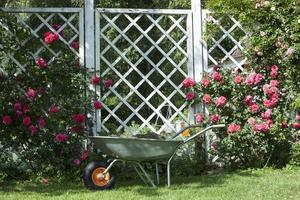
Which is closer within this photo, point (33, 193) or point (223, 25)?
point (33, 193)

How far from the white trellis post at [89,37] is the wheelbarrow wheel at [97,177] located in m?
1.23

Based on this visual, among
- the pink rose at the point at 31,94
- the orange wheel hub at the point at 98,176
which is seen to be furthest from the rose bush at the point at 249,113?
the pink rose at the point at 31,94

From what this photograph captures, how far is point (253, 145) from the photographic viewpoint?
6.75 m

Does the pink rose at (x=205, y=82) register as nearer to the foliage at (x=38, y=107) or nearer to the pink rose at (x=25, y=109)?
the foliage at (x=38, y=107)

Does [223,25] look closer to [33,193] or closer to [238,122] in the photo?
[238,122]

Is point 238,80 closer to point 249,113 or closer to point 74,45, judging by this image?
point 249,113

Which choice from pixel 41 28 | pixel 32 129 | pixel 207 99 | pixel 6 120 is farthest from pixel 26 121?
pixel 207 99

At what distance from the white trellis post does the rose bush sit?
1.28m

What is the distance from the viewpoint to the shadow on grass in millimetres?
5469

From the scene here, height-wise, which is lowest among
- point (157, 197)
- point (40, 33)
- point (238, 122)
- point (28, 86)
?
point (157, 197)

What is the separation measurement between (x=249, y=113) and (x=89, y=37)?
2.18m

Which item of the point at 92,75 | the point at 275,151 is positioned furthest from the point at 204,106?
the point at 92,75

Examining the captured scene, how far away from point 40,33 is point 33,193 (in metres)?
2.47

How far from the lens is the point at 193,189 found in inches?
216
